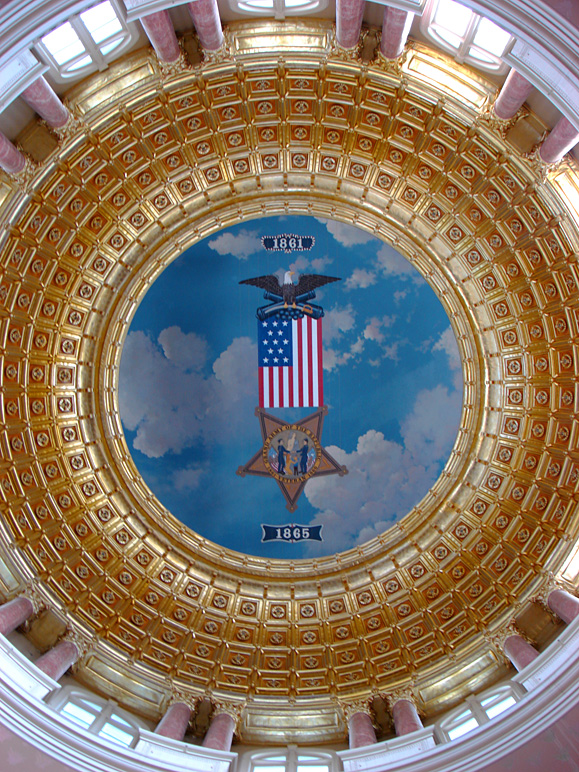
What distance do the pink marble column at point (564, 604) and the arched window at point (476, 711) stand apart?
259 centimetres

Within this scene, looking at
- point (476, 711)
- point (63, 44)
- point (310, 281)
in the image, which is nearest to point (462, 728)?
point (476, 711)

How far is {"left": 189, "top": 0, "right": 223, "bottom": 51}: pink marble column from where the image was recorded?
18203 millimetres

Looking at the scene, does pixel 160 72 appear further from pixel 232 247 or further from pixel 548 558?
pixel 548 558

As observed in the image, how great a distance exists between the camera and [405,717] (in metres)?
19.7

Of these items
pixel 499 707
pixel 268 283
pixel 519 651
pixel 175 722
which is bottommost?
pixel 499 707

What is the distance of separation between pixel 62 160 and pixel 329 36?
376 inches

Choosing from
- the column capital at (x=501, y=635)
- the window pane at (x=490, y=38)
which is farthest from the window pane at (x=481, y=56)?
the column capital at (x=501, y=635)

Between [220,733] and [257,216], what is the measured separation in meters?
18.1

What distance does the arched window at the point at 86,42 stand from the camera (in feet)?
60.1

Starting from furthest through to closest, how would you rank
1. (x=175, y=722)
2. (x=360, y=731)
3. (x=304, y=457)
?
(x=304, y=457)
(x=175, y=722)
(x=360, y=731)

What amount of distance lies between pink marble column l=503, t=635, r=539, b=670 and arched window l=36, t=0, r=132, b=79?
22.2m

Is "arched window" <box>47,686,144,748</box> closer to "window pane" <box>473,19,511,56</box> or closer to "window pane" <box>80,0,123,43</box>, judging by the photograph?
"window pane" <box>80,0,123,43</box>

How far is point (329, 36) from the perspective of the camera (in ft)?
65.1

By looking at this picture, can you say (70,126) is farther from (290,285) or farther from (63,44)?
(290,285)
